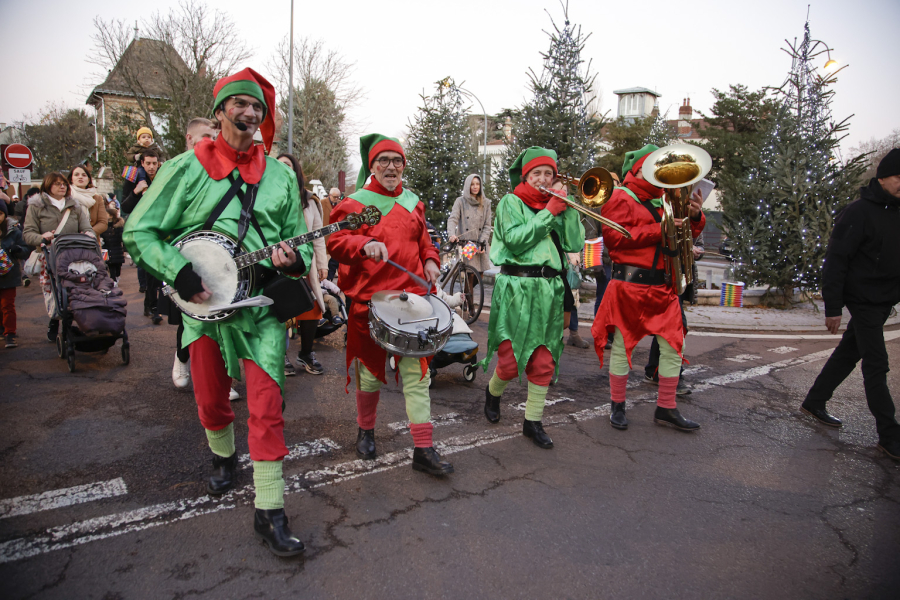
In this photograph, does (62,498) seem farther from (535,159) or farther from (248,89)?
(535,159)

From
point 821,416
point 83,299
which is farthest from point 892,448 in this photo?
point 83,299

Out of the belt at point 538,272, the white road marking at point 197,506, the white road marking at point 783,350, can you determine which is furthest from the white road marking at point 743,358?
the belt at point 538,272

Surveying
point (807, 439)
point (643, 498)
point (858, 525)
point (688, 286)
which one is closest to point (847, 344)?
point (807, 439)

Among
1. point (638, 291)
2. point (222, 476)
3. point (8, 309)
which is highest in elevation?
point (638, 291)

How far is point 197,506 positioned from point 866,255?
4.70 meters

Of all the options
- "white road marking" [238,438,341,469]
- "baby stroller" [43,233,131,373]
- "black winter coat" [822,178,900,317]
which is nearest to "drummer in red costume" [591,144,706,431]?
"black winter coat" [822,178,900,317]

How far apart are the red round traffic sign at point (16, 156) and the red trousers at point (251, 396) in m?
13.2

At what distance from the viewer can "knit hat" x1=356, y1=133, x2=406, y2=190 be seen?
351 centimetres

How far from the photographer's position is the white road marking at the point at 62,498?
9.68 ft

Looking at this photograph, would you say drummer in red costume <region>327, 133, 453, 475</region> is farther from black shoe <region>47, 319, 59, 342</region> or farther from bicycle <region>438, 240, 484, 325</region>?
bicycle <region>438, 240, 484, 325</region>

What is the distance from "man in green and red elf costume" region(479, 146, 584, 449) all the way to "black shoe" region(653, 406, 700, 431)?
109 cm

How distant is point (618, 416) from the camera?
4523 mm

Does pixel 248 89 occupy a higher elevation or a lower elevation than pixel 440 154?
lower

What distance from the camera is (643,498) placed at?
3338 mm
